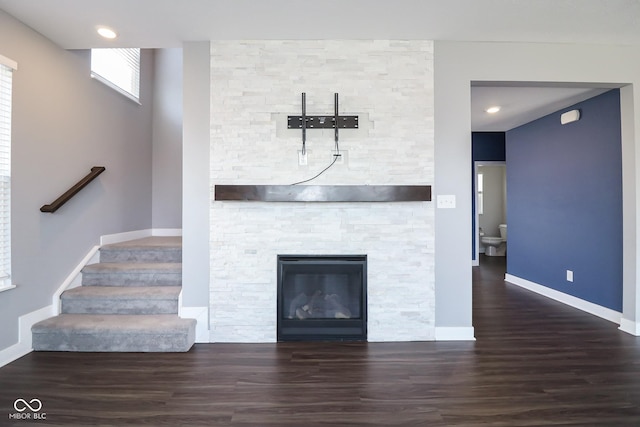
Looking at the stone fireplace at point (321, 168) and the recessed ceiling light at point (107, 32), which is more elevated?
the recessed ceiling light at point (107, 32)

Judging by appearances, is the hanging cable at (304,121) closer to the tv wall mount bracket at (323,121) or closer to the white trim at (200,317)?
the tv wall mount bracket at (323,121)

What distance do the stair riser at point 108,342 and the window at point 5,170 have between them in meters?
0.51

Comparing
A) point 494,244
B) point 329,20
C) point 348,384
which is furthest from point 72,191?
point 494,244

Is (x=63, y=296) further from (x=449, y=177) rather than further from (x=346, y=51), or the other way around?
(x=449, y=177)

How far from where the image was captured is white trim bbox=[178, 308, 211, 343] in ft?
8.78

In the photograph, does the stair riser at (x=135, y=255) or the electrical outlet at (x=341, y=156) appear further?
the stair riser at (x=135, y=255)

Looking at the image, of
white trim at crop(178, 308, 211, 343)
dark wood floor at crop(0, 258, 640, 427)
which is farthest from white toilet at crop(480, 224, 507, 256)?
white trim at crop(178, 308, 211, 343)

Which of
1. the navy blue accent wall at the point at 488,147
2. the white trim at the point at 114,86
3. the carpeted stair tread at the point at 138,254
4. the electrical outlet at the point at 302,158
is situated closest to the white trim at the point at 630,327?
the electrical outlet at the point at 302,158

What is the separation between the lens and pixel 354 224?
274cm

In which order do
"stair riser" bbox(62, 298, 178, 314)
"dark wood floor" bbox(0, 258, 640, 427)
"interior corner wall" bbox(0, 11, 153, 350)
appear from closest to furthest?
"dark wood floor" bbox(0, 258, 640, 427) < "interior corner wall" bbox(0, 11, 153, 350) < "stair riser" bbox(62, 298, 178, 314)

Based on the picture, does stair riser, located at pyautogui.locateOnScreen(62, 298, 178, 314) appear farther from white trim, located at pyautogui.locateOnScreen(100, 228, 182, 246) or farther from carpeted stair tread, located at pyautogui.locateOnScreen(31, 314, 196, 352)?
white trim, located at pyautogui.locateOnScreen(100, 228, 182, 246)

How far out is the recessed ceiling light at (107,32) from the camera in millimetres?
2525

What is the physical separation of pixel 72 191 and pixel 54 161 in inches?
11.1

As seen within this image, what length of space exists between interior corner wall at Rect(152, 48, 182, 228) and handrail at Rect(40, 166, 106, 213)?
46.0 inches
